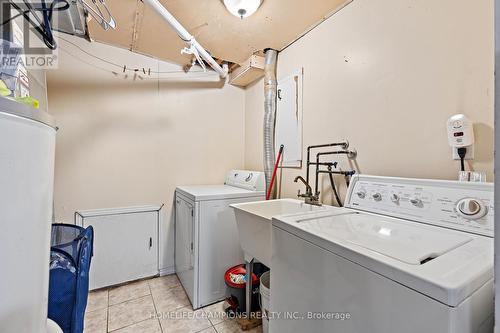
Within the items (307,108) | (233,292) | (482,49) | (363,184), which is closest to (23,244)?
(363,184)

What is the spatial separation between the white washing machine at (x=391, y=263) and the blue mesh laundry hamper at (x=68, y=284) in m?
0.92

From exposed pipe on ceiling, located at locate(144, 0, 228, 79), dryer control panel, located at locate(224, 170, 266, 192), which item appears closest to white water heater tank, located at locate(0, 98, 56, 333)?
exposed pipe on ceiling, located at locate(144, 0, 228, 79)

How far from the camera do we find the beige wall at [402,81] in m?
1.00

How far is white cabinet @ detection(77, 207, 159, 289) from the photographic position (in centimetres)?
212

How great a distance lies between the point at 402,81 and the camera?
1.27m

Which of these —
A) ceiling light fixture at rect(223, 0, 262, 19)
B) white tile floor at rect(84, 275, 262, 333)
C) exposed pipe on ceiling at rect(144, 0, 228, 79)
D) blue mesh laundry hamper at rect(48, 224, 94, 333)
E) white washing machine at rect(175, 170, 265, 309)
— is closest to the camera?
blue mesh laundry hamper at rect(48, 224, 94, 333)

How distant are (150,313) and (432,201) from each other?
7.10 feet

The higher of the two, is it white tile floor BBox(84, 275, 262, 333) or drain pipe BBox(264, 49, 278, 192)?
drain pipe BBox(264, 49, 278, 192)

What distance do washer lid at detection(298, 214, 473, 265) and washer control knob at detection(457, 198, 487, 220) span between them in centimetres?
9

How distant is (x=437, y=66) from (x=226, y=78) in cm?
223

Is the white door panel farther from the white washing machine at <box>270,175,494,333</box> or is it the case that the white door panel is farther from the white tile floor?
the white washing machine at <box>270,175,494,333</box>

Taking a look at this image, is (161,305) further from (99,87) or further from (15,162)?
(99,87)

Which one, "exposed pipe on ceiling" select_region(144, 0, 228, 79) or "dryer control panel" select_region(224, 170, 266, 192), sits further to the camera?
"dryer control panel" select_region(224, 170, 266, 192)

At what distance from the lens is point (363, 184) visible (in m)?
1.28
